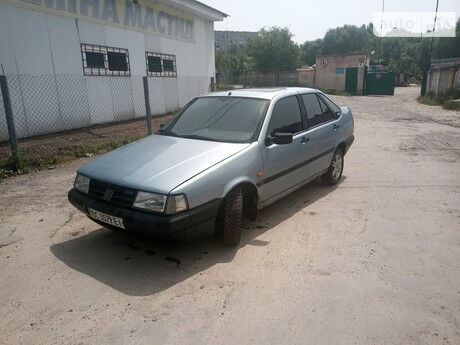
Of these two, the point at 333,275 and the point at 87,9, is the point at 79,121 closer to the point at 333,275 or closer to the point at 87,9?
the point at 87,9

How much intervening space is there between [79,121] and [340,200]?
8.51 meters

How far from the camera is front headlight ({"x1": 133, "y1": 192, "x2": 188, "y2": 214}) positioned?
9.84ft

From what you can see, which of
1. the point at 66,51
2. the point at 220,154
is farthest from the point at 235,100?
the point at 66,51

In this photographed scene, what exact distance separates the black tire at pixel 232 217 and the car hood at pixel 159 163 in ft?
1.28

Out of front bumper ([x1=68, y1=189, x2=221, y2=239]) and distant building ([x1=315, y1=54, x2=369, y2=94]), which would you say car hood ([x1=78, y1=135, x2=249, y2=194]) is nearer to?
front bumper ([x1=68, y1=189, x2=221, y2=239])

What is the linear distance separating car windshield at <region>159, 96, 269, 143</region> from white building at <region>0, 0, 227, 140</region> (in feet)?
20.6

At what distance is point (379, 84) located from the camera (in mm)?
30797

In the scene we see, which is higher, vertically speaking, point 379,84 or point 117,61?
point 117,61

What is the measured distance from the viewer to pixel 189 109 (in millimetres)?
4801

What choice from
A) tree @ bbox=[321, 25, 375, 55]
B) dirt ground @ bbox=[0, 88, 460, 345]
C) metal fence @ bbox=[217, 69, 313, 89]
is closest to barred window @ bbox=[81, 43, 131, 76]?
dirt ground @ bbox=[0, 88, 460, 345]

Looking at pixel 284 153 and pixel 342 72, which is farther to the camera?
pixel 342 72

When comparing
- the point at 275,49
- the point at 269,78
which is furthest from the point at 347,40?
the point at 269,78

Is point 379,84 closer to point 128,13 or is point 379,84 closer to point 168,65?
point 168,65

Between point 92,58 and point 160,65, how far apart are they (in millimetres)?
3674
